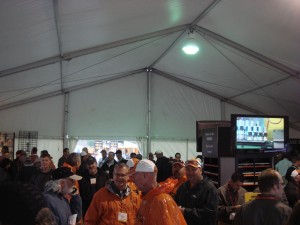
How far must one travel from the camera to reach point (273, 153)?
6.27 metres

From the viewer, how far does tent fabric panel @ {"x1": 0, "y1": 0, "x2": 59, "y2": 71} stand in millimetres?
5625

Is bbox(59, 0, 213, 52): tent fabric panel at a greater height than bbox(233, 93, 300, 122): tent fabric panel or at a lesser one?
greater

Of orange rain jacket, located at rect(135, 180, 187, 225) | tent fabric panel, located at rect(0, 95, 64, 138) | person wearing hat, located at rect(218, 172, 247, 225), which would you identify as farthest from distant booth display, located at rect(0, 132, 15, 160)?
orange rain jacket, located at rect(135, 180, 187, 225)

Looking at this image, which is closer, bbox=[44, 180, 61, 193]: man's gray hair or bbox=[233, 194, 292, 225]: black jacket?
bbox=[233, 194, 292, 225]: black jacket

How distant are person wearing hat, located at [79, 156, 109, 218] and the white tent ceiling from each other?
2733 millimetres

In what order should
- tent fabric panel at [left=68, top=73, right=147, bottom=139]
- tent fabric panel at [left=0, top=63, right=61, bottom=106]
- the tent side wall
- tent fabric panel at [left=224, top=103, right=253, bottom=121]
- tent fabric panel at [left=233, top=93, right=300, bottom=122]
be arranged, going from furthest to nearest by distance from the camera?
tent fabric panel at [left=224, top=103, right=253, bottom=121] < tent fabric panel at [left=68, top=73, right=147, bottom=139] < the tent side wall < tent fabric panel at [left=233, top=93, right=300, bottom=122] < tent fabric panel at [left=0, top=63, right=61, bottom=106]

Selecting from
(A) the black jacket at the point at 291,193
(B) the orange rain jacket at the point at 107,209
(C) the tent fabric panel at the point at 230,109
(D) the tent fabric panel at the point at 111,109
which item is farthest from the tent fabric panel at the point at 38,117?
(B) the orange rain jacket at the point at 107,209

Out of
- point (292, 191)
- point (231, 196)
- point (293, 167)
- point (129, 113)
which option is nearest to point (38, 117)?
point (129, 113)

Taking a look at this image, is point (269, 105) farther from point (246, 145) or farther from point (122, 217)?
point (122, 217)

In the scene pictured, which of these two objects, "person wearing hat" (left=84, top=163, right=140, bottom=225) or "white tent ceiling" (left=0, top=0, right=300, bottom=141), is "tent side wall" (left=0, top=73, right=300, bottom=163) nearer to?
"white tent ceiling" (left=0, top=0, right=300, bottom=141)

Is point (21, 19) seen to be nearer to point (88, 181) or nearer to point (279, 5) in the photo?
point (88, 181)

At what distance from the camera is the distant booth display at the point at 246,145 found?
6.01 meters

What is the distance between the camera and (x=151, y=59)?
42.8ft

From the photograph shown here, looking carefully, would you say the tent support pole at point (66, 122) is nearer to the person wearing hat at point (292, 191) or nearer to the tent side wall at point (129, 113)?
the tent side wall at point (129, 113)
